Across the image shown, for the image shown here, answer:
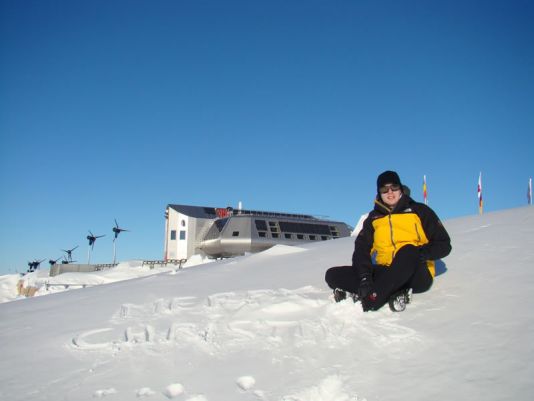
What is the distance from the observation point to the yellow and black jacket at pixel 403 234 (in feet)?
11.7

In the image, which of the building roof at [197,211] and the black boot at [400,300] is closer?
the black boot at [400,300]

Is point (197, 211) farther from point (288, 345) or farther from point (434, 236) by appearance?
point (288, 345)

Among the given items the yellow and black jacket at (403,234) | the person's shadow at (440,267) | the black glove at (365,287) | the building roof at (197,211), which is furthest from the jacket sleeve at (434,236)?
the building roof at (197,211)

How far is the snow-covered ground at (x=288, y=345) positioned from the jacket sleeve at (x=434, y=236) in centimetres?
34

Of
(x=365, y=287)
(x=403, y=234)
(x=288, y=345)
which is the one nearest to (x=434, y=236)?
(x=403, y=234)

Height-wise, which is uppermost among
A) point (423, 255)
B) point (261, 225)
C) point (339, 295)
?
point (261, 225)

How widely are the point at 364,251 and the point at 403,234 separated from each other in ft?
1.16

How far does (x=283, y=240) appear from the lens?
3959 cm

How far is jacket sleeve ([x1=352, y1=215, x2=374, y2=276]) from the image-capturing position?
356 cm

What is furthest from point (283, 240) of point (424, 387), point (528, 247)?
point (424, 387)

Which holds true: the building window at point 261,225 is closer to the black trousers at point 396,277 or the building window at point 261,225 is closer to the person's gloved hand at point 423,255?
the black trousers at point 396,277

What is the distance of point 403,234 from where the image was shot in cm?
371

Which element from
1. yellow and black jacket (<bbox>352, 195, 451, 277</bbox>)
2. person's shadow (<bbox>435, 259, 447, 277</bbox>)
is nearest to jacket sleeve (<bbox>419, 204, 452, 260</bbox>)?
yellow and black jacket (<bbox>352, 195, 451, 277</bbox>)

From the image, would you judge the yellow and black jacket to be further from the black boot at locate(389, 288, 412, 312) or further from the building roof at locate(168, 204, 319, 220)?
the building roof at locate(168, 204, 319, 220)
